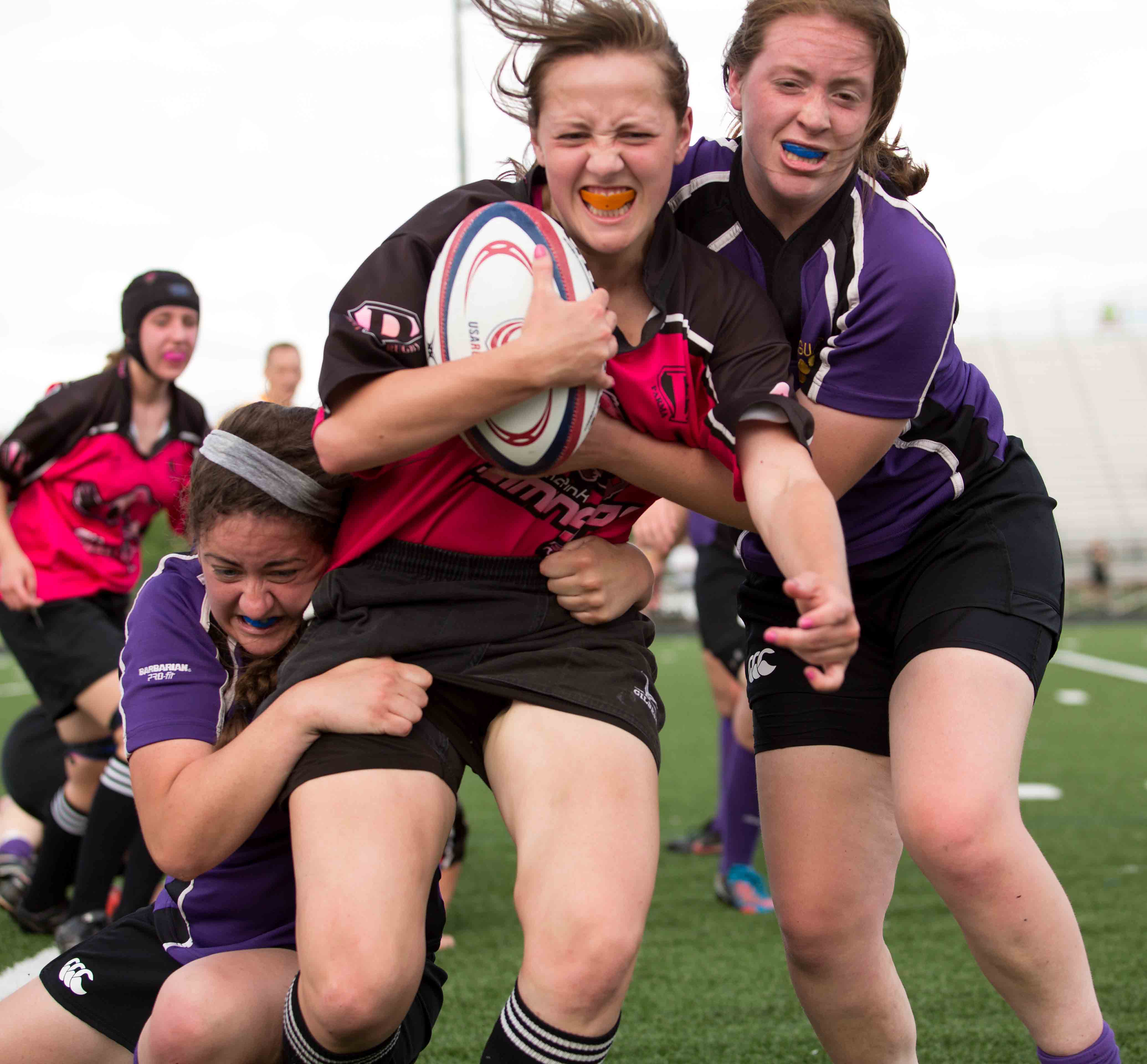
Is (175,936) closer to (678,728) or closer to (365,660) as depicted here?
(365,660)

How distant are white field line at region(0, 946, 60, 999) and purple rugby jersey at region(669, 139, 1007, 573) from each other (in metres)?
2.70

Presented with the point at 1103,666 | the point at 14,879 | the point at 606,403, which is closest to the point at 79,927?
the point at 14,879

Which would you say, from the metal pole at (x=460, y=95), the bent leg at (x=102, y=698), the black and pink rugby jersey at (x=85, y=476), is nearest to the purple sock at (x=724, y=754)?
the bent leg at (x=102, y=698)

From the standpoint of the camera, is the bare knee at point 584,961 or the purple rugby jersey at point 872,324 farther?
the purple rugby jersey at point 872,324

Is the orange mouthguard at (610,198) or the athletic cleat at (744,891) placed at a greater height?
the orange mouthguard at (610,198)

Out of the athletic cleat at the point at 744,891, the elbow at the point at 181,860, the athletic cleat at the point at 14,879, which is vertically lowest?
the athletic cleat at the point at 744,891

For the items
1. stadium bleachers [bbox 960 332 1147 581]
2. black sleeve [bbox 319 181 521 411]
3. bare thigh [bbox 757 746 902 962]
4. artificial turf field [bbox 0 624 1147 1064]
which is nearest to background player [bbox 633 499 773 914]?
artificial turf field [bbox 0 624 1147 1064]

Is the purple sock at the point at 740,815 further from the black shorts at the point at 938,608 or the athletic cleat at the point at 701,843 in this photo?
the black shorts at the point at 938,608

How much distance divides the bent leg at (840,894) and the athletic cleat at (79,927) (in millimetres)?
2498

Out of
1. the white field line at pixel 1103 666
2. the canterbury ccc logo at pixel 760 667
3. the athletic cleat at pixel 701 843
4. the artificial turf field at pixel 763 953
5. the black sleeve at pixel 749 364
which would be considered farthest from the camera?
the white field line at pixel 1103 666

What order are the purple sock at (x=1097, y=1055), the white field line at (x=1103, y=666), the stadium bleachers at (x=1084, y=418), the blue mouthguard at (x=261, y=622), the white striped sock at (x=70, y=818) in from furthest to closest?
the stadium bleachers at (x=1084, y=418) → the white field line at (x=1103, y=666) → the white striped sock at (x=70, y=818) → the blue mouthguard at (x=261, y=622) → the purple sock at (x=1097, y=1055)

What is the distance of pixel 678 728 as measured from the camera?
1055cm

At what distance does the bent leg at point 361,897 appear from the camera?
82.8 inches

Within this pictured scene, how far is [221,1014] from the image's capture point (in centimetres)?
229
